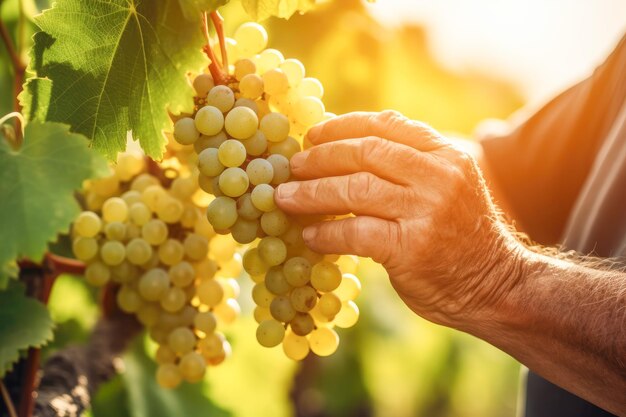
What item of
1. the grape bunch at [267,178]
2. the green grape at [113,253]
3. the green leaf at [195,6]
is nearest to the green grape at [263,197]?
the grape bunch at [267,178]

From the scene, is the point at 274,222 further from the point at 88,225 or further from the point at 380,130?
the point at 88,225

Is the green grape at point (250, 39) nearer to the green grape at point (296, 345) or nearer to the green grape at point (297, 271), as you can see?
the green grape at point (297, 271)

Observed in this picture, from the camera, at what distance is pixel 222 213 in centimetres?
85

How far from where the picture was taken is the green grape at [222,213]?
0.85 metres

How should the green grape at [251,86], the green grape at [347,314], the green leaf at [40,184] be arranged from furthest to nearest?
the green grape at [347,314], the green grape at [251,86], the green leaf at [40,184]

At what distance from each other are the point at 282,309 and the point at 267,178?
18 cm

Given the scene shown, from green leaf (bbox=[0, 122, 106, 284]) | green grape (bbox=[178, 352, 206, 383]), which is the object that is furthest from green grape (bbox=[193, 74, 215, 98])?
green grape (bbox=[178, 352, 206, 383])

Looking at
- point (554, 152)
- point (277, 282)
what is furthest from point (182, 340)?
point (554, 152)

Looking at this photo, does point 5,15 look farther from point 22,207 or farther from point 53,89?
point 22,207

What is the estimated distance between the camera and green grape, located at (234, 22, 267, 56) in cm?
97

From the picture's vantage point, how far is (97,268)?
3.62ft

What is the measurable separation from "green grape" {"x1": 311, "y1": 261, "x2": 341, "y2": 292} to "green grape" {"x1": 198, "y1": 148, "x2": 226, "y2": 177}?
182 millimetres

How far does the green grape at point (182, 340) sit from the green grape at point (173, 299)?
0.12 feet

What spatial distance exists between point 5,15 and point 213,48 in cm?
69
